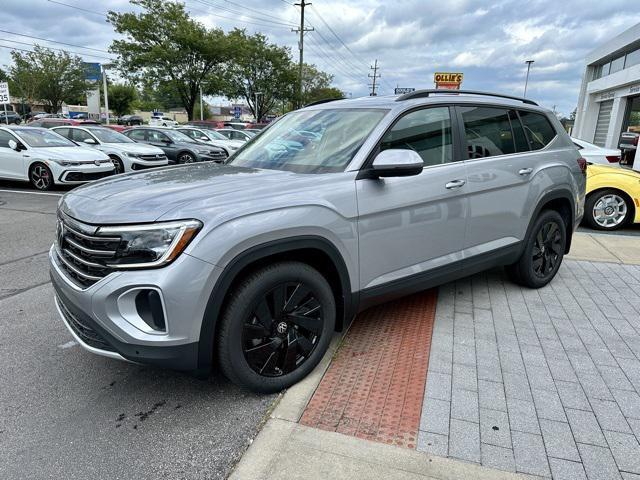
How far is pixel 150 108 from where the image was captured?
342ft

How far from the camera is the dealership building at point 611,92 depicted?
22656 mm

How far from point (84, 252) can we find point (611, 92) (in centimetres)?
3050

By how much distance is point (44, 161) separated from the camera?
412 inches

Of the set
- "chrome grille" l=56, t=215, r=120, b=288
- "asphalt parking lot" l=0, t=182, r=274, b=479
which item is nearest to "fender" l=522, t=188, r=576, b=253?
"asphalt parking lot" l=0, t=182, r=274, b=479

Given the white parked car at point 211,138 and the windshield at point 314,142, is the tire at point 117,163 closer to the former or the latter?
the white parked car at point 211,138

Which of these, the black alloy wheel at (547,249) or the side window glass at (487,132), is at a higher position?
the side window glass at (487,132)

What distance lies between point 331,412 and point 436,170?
1.84 m

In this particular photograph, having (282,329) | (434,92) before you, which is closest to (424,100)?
(434,92)

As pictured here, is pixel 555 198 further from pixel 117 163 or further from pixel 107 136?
pixel 107 136

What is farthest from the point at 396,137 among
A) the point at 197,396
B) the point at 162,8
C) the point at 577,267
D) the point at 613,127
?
the point at 162,8

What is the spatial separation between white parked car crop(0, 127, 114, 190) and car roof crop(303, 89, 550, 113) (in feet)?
27.6

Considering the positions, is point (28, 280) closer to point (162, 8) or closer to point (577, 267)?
point (577, 267)

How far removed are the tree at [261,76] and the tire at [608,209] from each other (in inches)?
1265

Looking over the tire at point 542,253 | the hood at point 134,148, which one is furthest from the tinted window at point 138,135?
the tire at point 542,253
